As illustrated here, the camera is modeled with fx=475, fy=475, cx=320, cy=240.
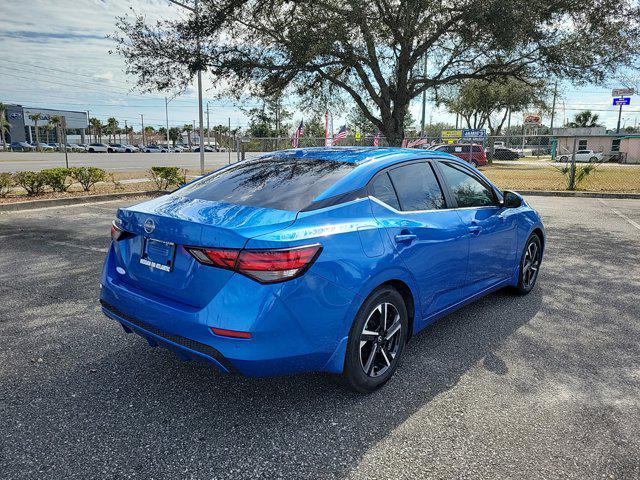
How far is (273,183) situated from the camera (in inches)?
129

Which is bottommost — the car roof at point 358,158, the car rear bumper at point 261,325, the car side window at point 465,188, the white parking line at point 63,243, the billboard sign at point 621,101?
the white parking line at point 63,243

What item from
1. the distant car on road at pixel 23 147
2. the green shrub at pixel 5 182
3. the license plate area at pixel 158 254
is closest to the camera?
the license plate area at pixel 158 254

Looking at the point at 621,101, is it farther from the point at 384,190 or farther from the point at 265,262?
the point at 265,262

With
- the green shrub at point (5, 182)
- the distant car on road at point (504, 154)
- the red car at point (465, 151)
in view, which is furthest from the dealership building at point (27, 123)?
the green shrub at point (5, 182)

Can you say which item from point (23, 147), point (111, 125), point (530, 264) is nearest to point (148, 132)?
point (111, 125)

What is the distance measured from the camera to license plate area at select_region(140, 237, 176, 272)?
271 cm

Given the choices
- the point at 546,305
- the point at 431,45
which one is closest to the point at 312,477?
the point at 546,305

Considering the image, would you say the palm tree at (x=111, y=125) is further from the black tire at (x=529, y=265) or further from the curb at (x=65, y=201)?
the black tire at (x=529, y=265)

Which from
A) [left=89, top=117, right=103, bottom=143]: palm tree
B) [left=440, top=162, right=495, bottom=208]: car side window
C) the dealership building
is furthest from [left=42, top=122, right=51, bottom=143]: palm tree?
[left=440, top=162, right=495, bottom=208]: car side window

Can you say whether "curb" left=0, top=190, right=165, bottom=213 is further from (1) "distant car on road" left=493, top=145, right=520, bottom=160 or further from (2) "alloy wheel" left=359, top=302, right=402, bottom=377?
(1) "distant car on road" left=493, top=145, right=520, bottom=160

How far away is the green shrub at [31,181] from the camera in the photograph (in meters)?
11.4

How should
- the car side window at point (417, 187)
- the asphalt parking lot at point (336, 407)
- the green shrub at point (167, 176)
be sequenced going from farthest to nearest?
the green shrub at point (167, 176), the car side window at point (417, 187), the asphalt parking lot at point (336, 407)

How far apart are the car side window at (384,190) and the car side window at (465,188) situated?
780 millimetres

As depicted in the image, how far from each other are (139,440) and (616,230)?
31.8 ft
